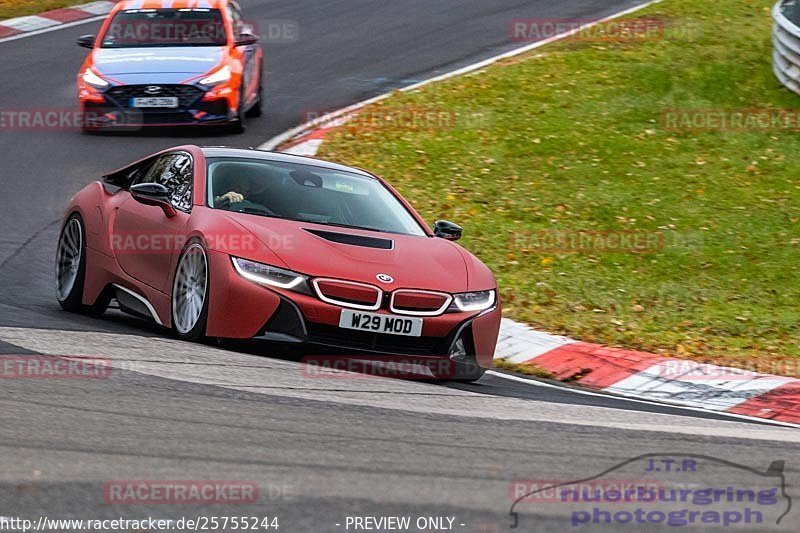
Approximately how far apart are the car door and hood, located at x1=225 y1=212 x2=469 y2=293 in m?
0.43

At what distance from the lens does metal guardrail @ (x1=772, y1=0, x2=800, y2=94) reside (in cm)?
1838

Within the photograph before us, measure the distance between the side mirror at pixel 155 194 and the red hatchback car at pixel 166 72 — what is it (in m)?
7.46

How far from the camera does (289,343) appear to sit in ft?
24.3

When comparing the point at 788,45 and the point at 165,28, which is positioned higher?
the point at 165,28

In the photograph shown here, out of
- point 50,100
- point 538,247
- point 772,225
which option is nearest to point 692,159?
point 772,225

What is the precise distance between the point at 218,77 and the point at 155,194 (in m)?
7.83

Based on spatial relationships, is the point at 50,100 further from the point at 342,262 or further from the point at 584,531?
the point at 584,531

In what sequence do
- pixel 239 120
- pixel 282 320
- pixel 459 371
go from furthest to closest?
pixel 239 120 < pixel 459 371 < pixel 282 320

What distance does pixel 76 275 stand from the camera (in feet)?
30.3

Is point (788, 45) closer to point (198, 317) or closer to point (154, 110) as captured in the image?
point (154, 110)

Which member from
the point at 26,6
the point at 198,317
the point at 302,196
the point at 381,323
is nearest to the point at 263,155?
the point at 302,196

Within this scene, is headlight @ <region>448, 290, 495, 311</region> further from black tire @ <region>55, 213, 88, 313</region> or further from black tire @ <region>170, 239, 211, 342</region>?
black tire @ <region>55, 213, 88, 313</region>

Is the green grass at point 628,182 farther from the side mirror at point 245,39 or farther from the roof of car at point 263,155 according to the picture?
the roof of car at point 263,155

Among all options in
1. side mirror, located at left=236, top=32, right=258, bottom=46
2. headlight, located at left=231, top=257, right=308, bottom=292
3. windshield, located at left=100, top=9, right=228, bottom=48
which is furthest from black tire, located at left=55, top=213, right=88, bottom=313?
side mirror, located at left=236, top=32, right=258, bottom=46
